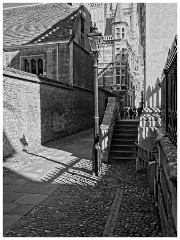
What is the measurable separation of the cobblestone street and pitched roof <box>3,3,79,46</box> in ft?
47.4

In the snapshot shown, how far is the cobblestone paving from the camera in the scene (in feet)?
13.3

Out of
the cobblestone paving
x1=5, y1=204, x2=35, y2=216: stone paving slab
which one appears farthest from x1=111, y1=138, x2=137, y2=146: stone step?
x1=5, y1=204, x2=35, y2=216: stone paving slab

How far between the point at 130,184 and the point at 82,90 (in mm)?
15881

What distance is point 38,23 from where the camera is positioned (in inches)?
862

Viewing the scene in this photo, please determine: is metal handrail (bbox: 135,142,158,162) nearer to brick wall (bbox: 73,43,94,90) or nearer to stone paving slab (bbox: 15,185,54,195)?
stone paving slab (bbox: 15,185,54,195)

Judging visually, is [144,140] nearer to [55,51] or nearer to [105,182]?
[105,182]

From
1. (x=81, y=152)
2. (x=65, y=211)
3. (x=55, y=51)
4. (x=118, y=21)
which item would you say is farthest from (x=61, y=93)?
(x=118, y=21)

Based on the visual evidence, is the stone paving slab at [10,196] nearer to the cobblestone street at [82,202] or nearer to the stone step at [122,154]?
the cobblestone street at [82,202]

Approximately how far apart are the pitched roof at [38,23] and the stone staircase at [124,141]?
38.1ft

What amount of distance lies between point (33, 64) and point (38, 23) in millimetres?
4234

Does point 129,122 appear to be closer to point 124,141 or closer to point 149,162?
point 124,141

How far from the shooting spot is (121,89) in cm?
3297

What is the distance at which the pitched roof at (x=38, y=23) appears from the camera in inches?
806

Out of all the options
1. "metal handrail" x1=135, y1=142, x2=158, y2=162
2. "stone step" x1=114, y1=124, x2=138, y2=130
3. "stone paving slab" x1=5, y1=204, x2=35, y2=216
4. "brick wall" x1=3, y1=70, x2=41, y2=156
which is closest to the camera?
"stone paving slab" x1=5, y1=204, x2=35, y2=216
